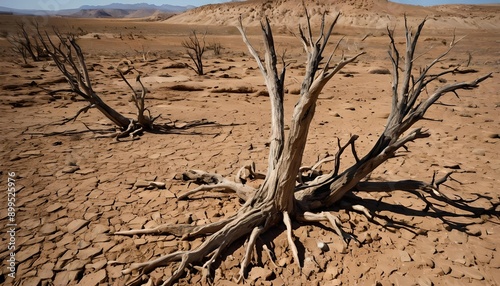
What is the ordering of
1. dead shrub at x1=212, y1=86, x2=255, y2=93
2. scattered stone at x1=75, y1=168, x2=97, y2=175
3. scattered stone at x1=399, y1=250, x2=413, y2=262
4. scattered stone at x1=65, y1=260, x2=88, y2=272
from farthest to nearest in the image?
dead shrub at x1=212, y1=86, x2=255, y2=93 < scattered stone at x1=75, y1=168, x2=97, y2=175 < scattered stone at x1=399, y1=250, x2=413, y2=262 < scattered stone at x1=65, y1=260, x2=88, y2=272

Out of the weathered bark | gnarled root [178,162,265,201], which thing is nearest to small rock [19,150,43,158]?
gnarled root [178,162,265,201]

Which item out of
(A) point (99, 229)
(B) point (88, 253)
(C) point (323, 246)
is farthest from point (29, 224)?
(C) point (323, 246)

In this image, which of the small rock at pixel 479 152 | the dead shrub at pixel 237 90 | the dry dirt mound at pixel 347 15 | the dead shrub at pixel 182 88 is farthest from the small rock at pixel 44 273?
the dry dirt mound at pixel 347 15

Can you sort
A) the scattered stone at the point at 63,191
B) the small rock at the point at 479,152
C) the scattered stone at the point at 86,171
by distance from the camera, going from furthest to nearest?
the small rock at the point at 479,152
the scattered stone at the point at 86,171
the scattered stone at the point at 63,191

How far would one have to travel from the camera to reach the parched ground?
2.25 m

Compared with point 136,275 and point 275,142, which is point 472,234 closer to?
point 275,142

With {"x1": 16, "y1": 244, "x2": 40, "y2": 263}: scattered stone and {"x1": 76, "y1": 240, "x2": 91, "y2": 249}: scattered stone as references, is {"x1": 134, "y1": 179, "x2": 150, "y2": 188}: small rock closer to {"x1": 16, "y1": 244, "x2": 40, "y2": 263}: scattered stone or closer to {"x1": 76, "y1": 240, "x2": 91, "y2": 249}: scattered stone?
{"x1": 76, "y1": 240, "x2": 91, "y2": 249}: scattered stone

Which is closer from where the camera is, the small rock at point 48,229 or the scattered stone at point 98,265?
the scattered stone at point 98,265

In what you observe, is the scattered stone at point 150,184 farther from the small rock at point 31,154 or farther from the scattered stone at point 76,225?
the small rock at point 31,154

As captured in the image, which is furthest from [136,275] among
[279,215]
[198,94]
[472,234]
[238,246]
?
[198,94]

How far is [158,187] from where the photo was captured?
3.33 m

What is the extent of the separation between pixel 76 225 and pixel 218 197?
54.6 inches

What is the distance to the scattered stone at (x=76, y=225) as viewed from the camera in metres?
2.61

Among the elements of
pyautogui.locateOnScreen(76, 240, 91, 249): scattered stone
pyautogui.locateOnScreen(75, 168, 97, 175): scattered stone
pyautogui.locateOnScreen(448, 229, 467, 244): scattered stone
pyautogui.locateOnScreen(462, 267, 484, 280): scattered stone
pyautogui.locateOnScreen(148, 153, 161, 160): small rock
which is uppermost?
pyautogui.locateOnScreen(148, 153, 161, 160): small rock
